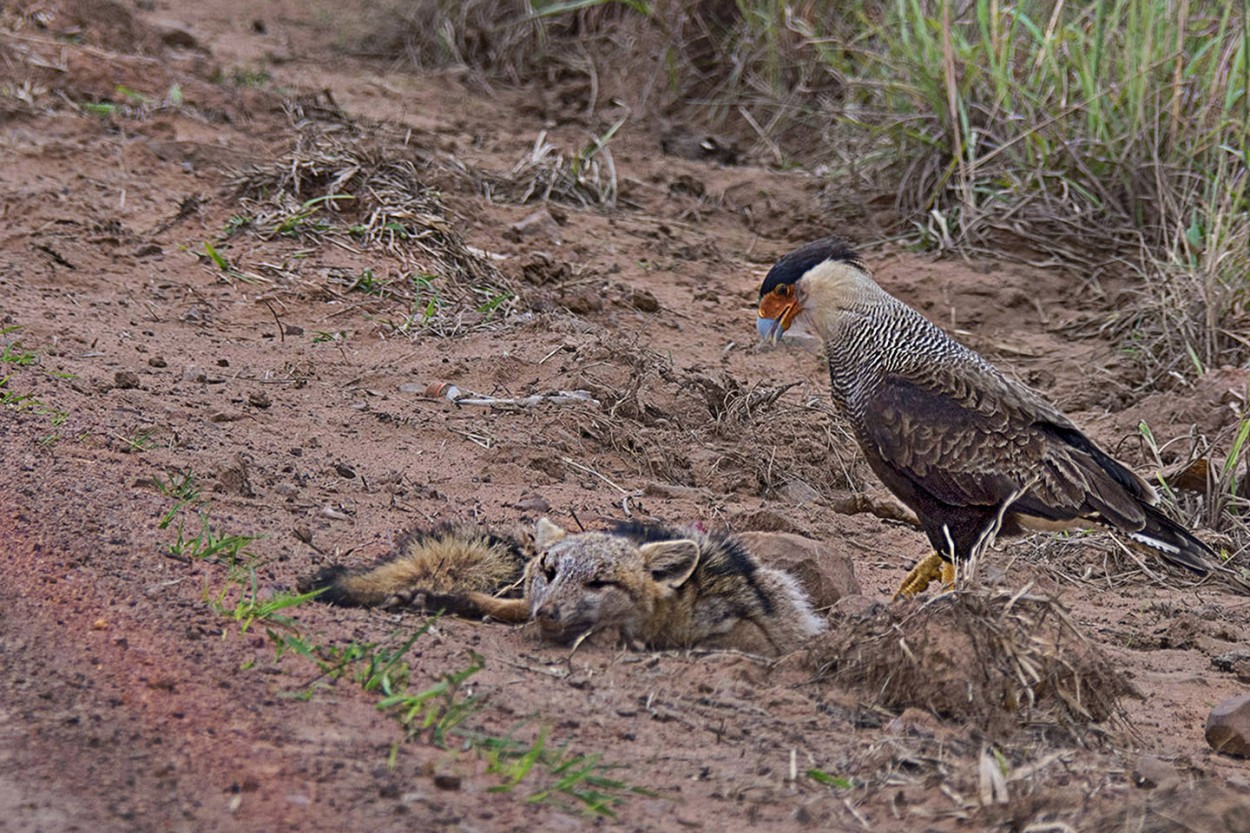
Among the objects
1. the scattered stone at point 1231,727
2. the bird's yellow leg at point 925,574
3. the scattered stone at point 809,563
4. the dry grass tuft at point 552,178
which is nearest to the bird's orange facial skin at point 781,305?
the bird's yellow leg at point 925,574

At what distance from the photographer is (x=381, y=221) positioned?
27.4 feet

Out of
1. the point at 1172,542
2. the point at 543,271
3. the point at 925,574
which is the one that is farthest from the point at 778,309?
the point at 543,271

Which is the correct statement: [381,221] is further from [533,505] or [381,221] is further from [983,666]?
[983,666]

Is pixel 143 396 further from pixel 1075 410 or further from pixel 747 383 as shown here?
pixel 1075 410

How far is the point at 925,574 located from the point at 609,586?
1805 mm

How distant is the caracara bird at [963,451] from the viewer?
5.67 meters

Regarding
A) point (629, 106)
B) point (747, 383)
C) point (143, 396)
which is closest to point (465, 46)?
point (629, 106)

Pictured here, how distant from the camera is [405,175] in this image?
8.75m

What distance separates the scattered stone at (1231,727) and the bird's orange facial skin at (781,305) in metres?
2.42

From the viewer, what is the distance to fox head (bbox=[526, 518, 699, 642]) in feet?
14.6

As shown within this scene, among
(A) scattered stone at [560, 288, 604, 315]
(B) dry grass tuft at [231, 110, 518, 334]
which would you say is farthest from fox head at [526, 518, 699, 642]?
(A) scattered stone at [560, 288, 604, 315]

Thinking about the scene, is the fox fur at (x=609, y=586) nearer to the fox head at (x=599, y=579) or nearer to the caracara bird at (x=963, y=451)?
the fox head at (x=599, y=579)

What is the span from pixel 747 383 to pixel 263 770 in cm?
494

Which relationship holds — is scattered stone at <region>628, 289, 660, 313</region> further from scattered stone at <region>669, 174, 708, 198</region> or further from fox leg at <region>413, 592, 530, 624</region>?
fox leg at <region>413, 592, 530, 624</region>
